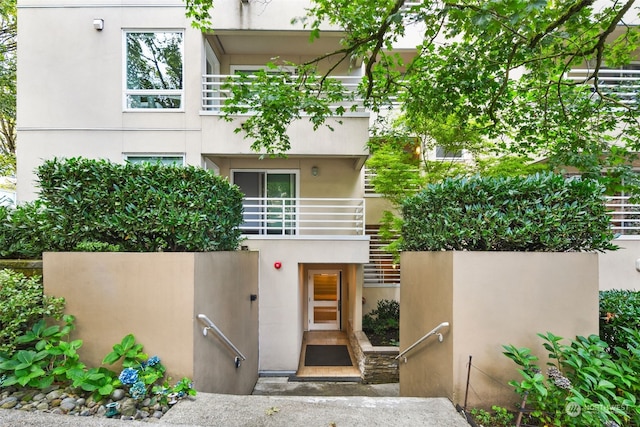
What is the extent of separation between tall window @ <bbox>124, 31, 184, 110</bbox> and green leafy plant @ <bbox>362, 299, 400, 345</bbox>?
7.53m

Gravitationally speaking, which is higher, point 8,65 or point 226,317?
point 8,65

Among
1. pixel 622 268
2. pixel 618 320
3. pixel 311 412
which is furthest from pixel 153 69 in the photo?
pixel 622 268

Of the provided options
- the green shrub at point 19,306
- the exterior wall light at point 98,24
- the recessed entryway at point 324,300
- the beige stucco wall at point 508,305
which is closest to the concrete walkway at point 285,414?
the beige stucco wall at point 508,305

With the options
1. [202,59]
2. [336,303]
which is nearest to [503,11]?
[202,59]

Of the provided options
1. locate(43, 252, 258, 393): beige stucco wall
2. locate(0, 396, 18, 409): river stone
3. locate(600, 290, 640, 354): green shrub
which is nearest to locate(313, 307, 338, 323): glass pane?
locate(43, 252, 258, 393): beige stucco wall

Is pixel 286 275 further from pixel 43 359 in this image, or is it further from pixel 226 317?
pixel 43 359

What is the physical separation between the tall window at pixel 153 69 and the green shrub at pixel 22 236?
166 inches

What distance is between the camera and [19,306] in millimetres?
2594

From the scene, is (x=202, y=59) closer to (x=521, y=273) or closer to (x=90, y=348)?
(x=90, y=348)

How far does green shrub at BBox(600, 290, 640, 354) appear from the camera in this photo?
3.22 meters

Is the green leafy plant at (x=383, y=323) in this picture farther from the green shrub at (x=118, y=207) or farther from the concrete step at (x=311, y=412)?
the green shrub at (x=118, y=207)

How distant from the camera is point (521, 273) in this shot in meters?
2.77

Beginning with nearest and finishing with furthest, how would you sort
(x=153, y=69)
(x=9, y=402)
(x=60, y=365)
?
(x=9, y=402) → (x=60, y=365) → (x=153, y=69)

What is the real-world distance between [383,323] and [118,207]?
278 inches
